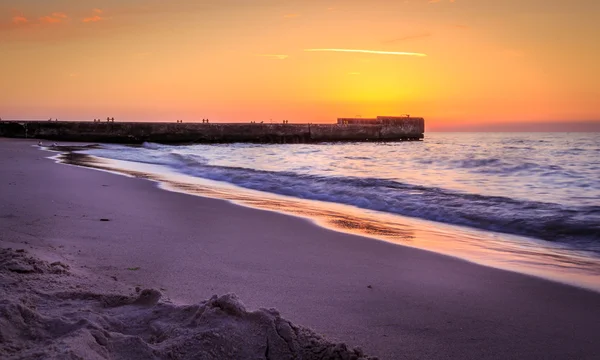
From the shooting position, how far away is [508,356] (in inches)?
85.7

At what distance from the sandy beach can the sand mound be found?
0.03ft

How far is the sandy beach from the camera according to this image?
2156 mm

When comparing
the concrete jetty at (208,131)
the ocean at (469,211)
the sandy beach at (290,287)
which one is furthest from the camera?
the concrete jetty at (208,131)

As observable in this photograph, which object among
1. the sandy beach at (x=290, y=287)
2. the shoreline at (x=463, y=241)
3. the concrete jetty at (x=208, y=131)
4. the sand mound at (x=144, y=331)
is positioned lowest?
the shoreline at (x=463, y=241)

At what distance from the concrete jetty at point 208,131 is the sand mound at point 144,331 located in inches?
1415

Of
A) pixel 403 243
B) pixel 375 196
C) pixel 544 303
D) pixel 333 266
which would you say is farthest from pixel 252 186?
pixel 544 303

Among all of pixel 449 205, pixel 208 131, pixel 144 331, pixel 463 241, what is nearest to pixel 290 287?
pixel 144 331

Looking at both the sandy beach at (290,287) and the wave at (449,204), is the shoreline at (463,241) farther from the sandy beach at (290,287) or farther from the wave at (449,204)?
the wave at (449,204)

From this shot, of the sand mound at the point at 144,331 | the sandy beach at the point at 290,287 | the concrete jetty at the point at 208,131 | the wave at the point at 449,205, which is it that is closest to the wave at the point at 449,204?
the wave at the point at 449,205

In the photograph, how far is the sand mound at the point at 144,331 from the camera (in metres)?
1.70

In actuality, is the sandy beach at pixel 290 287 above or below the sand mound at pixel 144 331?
below

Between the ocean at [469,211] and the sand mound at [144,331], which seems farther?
the ocean at [469,211]

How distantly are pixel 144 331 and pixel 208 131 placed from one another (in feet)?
129

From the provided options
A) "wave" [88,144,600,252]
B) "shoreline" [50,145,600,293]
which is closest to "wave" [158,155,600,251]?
"wave" [88,144,600,252]
